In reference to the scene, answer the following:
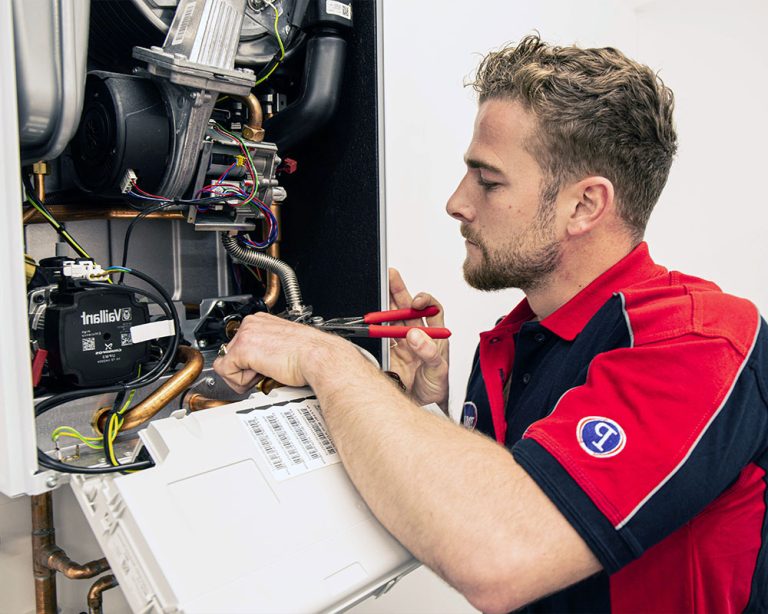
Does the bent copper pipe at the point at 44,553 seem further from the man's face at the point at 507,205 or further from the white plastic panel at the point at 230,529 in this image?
the man's face at the point at 507,205

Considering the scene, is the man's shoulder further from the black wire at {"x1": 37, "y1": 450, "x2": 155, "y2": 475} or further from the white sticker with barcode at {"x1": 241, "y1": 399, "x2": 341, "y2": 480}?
the black wire at {"x1": 37, "y1": 450, "x2": 155, "y2": 475}

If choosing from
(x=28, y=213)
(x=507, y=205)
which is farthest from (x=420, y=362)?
(x=28, y=213)

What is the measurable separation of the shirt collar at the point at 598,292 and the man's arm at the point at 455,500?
0.29 meters

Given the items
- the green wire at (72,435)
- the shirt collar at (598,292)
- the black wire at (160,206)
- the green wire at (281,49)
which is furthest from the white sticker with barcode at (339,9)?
the green wire at (72,435)

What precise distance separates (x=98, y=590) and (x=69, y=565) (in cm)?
6

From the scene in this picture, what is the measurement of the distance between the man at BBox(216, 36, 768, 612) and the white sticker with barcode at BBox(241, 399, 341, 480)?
3cm

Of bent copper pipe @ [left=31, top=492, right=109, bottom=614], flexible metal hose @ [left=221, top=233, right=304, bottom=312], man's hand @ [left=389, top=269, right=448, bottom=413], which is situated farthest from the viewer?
man's hand @ [left=389, top=269, right=448, bottom=413]

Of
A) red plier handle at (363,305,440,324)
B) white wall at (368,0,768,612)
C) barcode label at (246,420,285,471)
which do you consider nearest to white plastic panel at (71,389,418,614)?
barcode label at (246,420,285,471)

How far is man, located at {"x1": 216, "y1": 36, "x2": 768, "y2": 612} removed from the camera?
625 mm

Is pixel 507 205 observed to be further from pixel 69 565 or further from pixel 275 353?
pixel 69 565

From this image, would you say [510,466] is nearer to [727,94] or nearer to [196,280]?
[196,280]

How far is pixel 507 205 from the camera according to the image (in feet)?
3.07

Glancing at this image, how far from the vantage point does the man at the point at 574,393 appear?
24.6 inches

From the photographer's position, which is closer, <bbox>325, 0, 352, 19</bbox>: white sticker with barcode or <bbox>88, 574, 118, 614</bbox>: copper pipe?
<bbox>88, 574, 118, 614</bbox>: copper pipe
